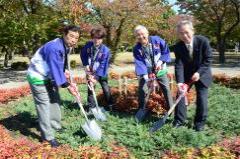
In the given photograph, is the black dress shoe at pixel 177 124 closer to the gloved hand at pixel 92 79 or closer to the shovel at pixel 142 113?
the shovel at pixel 142 113

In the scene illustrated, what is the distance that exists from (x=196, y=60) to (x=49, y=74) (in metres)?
2.31

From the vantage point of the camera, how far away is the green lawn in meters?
6.24

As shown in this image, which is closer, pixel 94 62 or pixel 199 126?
pixel 199 126

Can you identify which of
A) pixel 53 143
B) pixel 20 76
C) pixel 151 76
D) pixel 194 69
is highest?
pixel 194 69

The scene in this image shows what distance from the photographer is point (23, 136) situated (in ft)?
23.7

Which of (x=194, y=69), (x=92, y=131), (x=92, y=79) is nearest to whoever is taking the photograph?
(x=92, y=131)

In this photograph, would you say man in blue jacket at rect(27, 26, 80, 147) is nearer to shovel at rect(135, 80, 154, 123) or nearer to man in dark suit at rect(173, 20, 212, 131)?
shovel at rect(135, 80, 154, 123)

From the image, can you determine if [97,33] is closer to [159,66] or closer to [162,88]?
[159,66]

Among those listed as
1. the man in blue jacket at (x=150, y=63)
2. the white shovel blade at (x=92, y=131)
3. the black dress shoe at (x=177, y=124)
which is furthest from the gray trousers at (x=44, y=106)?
the black dress shoe at (x=177, y=124)

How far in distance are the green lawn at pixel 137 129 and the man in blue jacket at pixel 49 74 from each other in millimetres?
423

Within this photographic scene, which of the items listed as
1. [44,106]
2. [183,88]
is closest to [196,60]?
[183,88]

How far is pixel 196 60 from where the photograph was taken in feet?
22.7

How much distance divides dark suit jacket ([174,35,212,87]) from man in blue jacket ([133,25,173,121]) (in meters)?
0.79

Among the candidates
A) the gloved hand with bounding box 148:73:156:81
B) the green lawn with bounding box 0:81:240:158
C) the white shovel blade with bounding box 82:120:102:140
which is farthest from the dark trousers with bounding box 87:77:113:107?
the white shovel blade with bounding box 82:120:102:140
